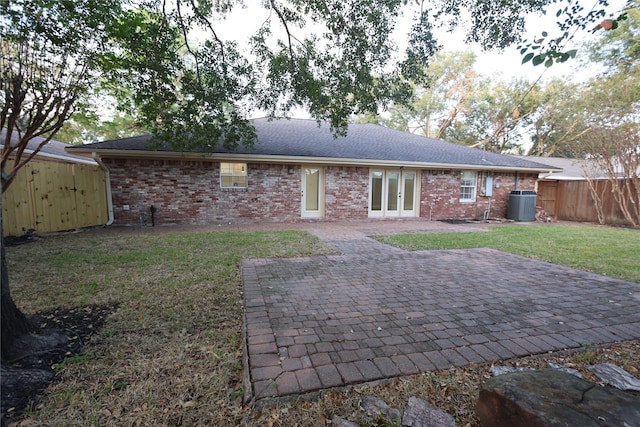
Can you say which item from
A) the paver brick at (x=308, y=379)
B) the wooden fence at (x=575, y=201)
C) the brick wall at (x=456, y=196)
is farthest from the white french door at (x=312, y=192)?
the wooden fence at (x=575, y=201)

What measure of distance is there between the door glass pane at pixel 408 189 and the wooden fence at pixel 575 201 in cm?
693

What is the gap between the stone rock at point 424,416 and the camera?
173 centimetres

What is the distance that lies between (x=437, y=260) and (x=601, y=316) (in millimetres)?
2481

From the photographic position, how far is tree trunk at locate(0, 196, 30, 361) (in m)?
2.22

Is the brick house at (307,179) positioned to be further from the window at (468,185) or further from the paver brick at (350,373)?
the paver brick at (350,373)

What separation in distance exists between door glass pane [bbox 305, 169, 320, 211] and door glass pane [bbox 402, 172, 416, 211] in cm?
364

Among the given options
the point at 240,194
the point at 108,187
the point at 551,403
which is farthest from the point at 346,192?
the point at 551,403

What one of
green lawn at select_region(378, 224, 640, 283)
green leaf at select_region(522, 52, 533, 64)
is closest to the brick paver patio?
green lawn at select_region(378, 224, 640, 283)

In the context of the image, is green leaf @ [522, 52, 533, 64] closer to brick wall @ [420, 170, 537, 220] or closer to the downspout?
brick wall @ [420, 170, 537, 220]

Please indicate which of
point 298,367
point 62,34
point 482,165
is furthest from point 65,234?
point 482,165

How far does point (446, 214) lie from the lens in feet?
40.1

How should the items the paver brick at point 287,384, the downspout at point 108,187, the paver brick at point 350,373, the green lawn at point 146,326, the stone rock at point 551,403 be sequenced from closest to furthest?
the stone rock at point 551,403 < the green lawn at point 146,326 < the paver brick at point 287,384 < the paver brick at point 350,373 < the downspout at point 108,187

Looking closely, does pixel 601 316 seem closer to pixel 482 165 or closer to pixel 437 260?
pixel 437 260

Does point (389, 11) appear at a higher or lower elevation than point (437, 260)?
higher
